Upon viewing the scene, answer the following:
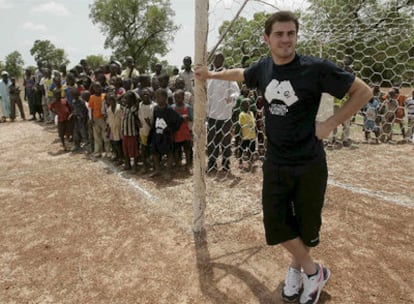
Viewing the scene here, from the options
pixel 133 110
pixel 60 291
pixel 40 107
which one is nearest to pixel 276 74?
pixel 60 291

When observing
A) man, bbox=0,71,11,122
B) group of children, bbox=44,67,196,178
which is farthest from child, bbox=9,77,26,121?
group of children, bbox=44,67,196,178

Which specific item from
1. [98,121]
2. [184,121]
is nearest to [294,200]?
[184,121]

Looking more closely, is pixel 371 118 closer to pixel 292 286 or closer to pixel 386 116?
pixel 386 116

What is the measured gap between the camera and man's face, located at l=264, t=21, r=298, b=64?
1738mm

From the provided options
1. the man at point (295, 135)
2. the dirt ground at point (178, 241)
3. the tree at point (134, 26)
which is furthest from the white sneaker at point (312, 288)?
the tree at point (134, 26)

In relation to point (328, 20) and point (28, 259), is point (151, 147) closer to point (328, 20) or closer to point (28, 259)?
point (28, 259)

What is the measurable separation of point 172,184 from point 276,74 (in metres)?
2.72

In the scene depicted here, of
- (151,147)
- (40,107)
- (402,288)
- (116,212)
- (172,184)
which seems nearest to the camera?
(402,288)

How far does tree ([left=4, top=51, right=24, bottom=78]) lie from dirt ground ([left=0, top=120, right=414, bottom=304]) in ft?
106

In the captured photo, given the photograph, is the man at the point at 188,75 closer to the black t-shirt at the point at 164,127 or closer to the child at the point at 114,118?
the child at the point at 114,118

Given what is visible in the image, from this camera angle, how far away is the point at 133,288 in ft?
7.50

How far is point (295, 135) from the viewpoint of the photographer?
1812 mm

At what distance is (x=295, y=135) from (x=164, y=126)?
269 centimetres

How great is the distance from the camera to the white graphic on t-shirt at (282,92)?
69.3 inches
